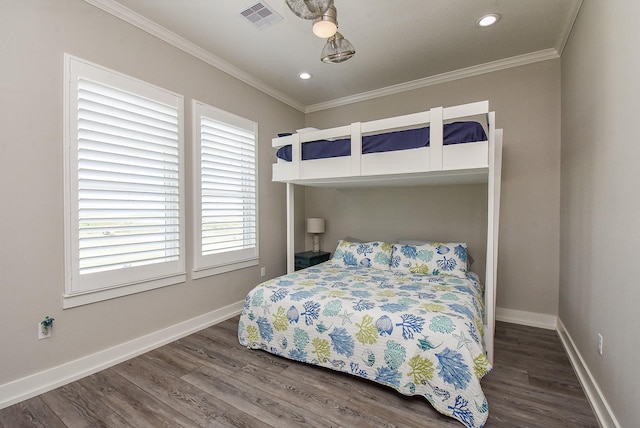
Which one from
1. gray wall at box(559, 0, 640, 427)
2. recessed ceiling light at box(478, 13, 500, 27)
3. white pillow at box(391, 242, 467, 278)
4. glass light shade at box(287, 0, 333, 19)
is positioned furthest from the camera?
white pillow at box(391, 242, 467, 278)

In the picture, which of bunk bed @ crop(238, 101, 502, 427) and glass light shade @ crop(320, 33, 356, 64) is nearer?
bunk bed @ crop(238, 101, 502, 427)

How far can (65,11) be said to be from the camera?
6.60ft

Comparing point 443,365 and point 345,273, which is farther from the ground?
point 345,273

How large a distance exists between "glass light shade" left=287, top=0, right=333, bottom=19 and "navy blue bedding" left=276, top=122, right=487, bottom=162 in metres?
1.05

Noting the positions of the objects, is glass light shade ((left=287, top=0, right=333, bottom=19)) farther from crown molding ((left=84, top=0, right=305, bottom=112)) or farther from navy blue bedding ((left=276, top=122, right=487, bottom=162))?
crown molding ((left=84, top=0, right=305, bottom=112))

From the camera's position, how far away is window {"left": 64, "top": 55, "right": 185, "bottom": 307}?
2051mm

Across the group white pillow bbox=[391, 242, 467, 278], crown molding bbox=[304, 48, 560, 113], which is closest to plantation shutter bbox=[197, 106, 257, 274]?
crown molding bbox=[304, 48, 560, 113]

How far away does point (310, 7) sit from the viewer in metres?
1.66

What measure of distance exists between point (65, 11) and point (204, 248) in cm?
209

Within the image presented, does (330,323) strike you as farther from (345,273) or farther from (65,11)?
(65,11)

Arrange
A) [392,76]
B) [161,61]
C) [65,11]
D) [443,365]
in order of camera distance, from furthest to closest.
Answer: [392,76] < [161,61] < [65,11] < [443,365]

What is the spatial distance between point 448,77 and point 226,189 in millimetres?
2880

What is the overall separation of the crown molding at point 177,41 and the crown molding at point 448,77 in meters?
0.91

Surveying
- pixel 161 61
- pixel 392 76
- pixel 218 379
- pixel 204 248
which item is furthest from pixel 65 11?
pixel 392 76
